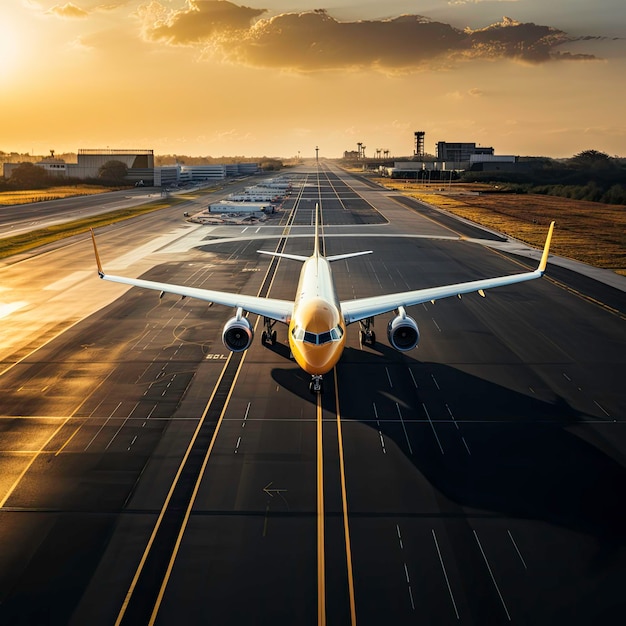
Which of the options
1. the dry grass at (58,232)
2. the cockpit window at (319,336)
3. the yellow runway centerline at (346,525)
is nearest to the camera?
the yellow runway centerline at (346,525)

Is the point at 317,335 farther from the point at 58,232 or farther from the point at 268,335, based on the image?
the point at 58,232

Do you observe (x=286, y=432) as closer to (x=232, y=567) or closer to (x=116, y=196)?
(x=232, y=567)

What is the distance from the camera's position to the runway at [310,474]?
A: 628 inches

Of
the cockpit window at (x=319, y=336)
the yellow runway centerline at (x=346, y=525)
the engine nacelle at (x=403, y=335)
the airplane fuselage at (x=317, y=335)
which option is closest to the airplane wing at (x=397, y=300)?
the engine nacelle at (x=403, y=335)

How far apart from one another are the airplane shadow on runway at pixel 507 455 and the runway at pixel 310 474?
0.11 meters

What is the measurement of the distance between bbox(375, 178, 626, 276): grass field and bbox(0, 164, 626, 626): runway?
34.3 metres

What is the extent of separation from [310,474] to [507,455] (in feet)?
32.7

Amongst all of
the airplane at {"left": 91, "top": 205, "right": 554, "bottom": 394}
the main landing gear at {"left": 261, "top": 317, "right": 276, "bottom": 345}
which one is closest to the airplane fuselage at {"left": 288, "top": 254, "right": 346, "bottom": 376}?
the airplane at {"left": 91, "top": 205, "right": 554, "bottom": 394}

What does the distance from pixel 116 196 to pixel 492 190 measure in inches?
5725

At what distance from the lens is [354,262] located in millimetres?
67562

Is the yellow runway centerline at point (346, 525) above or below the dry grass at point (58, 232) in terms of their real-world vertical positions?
below

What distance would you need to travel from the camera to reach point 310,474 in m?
21.9

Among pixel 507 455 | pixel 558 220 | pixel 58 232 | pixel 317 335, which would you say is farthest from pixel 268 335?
pixel 558 220

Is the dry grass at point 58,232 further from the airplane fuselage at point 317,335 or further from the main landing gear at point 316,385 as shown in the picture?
the airplane fuselage at point 317,335
